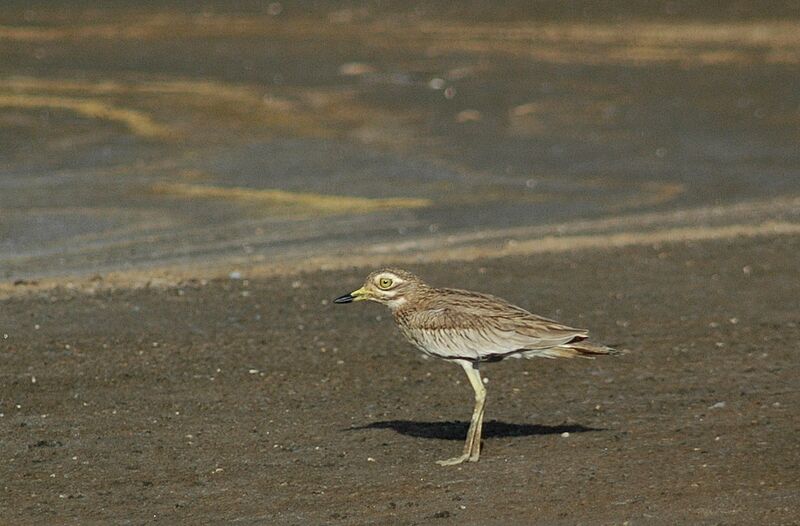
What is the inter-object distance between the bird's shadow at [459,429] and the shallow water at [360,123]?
4.01m

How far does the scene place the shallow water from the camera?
13.4 metres

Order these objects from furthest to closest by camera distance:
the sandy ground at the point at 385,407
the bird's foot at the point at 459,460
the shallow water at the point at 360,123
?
the shallow water at the point at 360,123
the bird's foot at the point at 459,460
the sandy ground at the point at 385,407

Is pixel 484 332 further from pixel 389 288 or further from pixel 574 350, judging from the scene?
pixel 389 288

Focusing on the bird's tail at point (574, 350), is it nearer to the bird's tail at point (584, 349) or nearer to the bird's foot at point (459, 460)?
the bird's tail at point (584, 349)

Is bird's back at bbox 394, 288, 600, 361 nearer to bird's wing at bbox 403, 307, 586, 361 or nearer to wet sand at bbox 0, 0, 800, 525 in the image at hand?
bird's wing at bbox 403, 307, 586, 361

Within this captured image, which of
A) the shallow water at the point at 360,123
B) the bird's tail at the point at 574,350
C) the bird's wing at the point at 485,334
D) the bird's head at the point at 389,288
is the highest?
the bird's head at the point at 389,288

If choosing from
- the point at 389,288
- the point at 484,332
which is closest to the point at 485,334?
the point at 484,332

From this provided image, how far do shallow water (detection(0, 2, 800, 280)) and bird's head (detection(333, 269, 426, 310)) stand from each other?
432 cm

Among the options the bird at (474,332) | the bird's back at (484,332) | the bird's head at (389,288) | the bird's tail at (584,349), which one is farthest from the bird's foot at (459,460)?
the bird's head at (389,288)

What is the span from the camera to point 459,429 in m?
7.93

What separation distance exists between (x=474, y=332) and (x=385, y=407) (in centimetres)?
127

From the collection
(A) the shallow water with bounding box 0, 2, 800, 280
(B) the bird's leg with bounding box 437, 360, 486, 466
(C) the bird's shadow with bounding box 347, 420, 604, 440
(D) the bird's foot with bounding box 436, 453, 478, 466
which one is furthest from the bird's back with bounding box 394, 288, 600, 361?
(A) the shallow water with bounding box 0, 2, 800, 280

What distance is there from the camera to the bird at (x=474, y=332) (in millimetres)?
7105

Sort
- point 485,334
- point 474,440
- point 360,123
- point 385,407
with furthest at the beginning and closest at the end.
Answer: point 360,123 → point 385,407 → point 474,440 → point 485,334
